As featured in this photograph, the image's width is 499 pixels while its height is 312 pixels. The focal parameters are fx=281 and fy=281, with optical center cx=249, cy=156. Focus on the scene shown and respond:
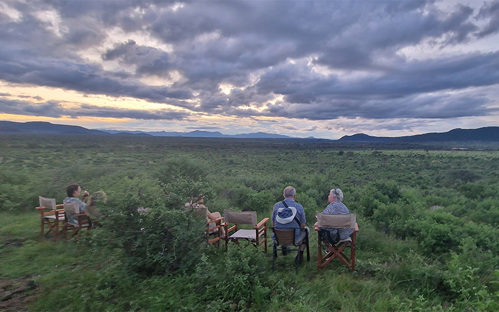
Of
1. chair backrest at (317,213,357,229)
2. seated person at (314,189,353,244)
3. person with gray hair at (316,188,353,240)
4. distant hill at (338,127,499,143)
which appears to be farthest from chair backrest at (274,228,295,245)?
distant hill at (338,127,499,143)

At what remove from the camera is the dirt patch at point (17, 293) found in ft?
11.5

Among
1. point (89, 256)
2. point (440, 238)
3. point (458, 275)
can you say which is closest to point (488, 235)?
point (440, 238)

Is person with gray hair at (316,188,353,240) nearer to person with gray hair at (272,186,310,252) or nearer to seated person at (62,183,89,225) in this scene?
person with gray hair at (272,186,310,252)

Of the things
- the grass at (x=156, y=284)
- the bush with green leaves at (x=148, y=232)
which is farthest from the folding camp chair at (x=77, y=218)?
the bush with green leaves at (x=148, y=232)

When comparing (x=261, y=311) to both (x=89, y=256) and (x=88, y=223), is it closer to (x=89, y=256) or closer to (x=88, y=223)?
(x=89, y=256)

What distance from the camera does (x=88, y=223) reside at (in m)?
5.84

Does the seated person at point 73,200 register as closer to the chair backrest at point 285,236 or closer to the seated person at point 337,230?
the chair backrest at point 285,236

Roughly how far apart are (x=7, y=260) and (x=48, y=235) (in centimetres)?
142

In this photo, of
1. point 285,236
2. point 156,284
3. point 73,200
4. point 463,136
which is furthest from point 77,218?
point 463,136

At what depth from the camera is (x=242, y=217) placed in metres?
4.95

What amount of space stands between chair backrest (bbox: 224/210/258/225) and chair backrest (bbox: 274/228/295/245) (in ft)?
1.64

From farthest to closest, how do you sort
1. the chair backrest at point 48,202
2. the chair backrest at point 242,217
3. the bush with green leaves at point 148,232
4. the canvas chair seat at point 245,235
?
the chair backrest at point 48,202
the canvas chair seat at point 245,235
the chair backrest at point 242,217
the bush with green leaves at point 148,232

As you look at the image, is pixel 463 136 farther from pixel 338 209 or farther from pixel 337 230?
pixel 337 230

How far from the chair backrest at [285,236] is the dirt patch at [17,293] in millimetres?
3445
